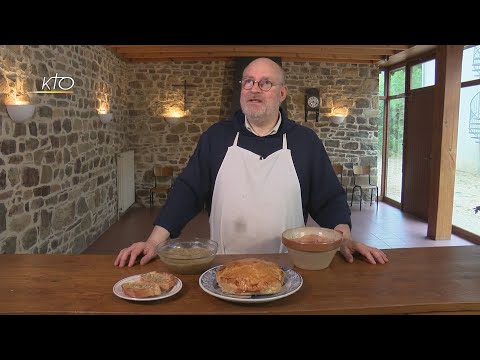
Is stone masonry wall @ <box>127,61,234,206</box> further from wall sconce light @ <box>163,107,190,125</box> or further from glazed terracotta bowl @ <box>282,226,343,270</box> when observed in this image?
glazed terracotta bowl @ <box>282,226,343,270</box>

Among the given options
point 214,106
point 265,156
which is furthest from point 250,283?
point 214,106

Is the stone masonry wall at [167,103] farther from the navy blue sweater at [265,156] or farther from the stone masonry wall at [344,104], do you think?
the navy blue sweater at [265,156]

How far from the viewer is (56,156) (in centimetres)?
447

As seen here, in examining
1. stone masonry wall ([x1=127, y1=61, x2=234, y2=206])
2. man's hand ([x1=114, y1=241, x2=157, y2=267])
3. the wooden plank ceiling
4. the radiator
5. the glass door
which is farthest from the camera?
the glass door

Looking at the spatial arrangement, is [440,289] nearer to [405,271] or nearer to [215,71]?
[405,271]

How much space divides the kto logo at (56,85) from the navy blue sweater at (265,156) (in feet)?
8.50

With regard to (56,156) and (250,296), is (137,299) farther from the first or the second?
(56,156)

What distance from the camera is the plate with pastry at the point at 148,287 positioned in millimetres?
1217

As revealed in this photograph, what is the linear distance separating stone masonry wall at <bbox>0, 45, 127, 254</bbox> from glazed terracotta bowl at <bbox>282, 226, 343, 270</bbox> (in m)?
2.77

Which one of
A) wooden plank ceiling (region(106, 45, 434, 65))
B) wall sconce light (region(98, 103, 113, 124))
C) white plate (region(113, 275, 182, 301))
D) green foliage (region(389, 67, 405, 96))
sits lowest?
white plate (region(113, 275, 182, 301))

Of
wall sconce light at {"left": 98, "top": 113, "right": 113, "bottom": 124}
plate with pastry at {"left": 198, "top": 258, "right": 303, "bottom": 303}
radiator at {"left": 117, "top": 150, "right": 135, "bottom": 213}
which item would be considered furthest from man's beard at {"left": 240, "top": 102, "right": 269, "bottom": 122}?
radiator at {"left": 117, "top": 150, "right": 135, "bottom": 213}

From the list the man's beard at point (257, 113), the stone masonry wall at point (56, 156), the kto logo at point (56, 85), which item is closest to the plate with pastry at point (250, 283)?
the man's beard at point (257, 113)

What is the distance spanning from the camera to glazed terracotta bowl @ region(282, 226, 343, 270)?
144cm
